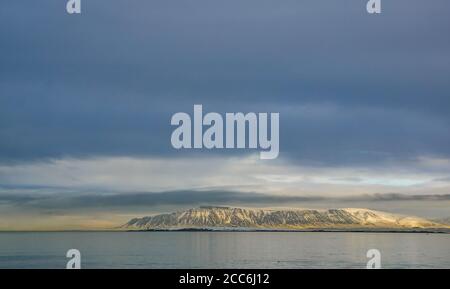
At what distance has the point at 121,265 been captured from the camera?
12294cm
